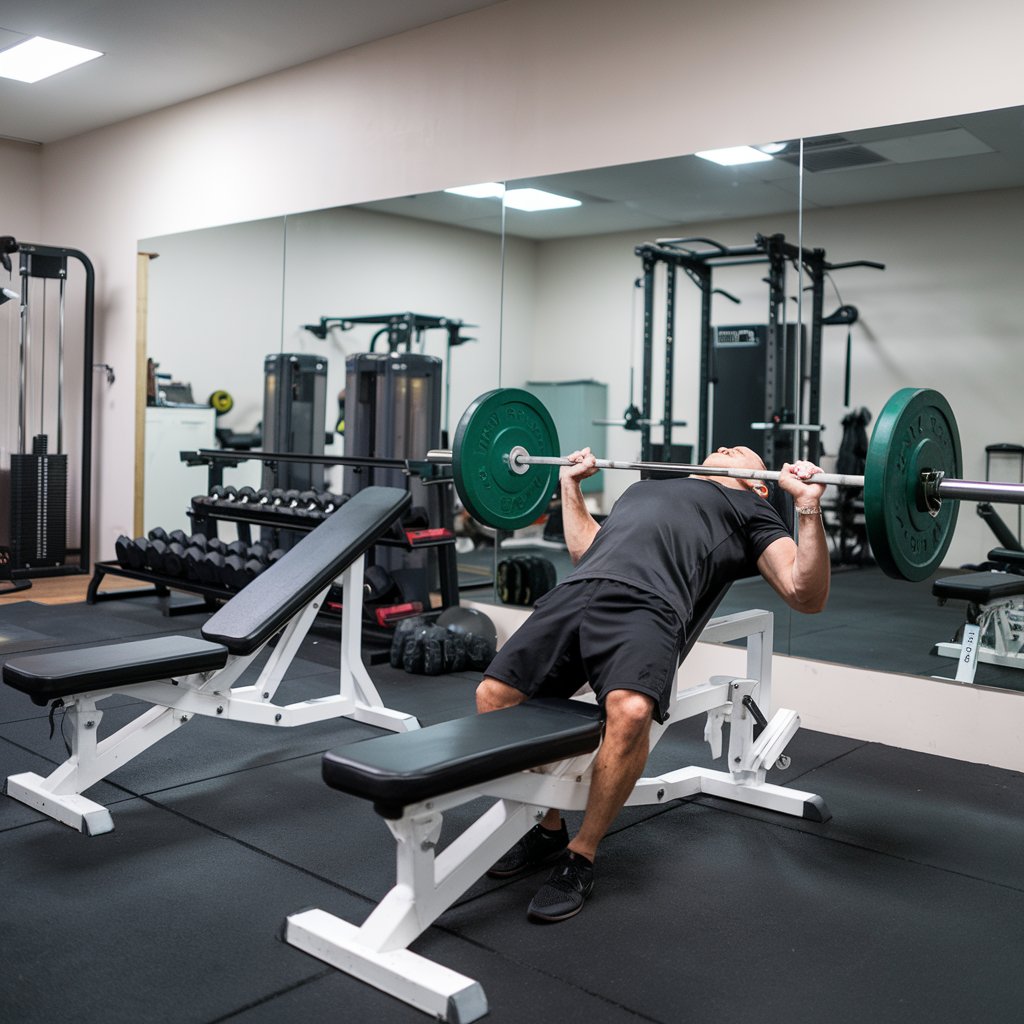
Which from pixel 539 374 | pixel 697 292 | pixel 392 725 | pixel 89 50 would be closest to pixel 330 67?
pixel 89 50

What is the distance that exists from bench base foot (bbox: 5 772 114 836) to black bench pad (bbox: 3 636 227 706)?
237 mm

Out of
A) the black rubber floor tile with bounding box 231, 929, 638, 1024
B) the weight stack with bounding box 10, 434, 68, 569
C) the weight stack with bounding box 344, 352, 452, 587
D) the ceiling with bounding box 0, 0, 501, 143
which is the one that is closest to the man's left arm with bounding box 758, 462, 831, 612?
the black rubber floor tile with bounding box 231, 929, 638, 1024

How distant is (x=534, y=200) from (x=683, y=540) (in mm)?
2166

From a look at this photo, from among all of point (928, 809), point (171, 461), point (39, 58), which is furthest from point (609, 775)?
point (39, 58)

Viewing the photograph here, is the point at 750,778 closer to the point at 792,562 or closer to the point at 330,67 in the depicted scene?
the point at 792,562

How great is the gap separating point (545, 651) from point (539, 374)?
7.32 feet

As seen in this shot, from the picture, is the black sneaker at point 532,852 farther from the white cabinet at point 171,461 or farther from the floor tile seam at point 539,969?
the white cabinet at point 171,461

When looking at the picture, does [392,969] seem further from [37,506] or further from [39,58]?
[37,506]

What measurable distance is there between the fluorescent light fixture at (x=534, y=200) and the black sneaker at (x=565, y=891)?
2.66m

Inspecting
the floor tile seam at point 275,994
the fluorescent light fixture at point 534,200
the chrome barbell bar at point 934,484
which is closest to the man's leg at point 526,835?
the floor tile seam at point 275,994

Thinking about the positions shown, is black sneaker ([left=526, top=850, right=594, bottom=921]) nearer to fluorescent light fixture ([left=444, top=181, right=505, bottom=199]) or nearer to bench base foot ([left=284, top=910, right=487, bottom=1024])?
bench base foot ([left=284, top=910, right=487, bottom=1024])

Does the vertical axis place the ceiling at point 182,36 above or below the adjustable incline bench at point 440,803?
above

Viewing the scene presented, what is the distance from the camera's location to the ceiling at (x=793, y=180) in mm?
3006

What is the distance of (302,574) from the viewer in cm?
300
